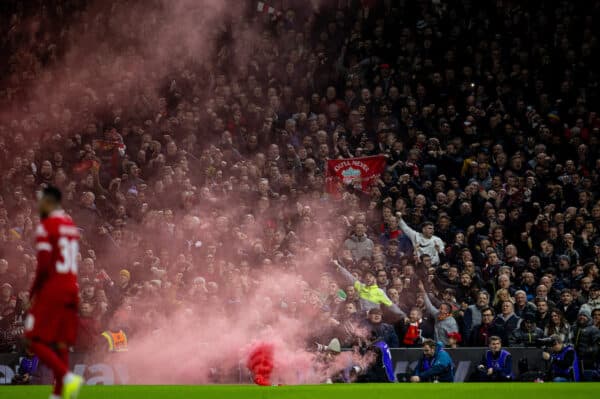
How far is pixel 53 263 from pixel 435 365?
7.85 metres

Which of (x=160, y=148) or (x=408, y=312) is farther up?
(x=160, y=148)

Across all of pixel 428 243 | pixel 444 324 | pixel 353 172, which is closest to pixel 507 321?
pixel 444 324

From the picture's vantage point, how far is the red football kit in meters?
6.77

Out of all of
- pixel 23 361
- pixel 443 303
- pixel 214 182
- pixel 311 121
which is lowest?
pixel 23 361

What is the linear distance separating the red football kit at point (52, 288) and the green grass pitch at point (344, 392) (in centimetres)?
331

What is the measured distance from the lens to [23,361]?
43.0 feet

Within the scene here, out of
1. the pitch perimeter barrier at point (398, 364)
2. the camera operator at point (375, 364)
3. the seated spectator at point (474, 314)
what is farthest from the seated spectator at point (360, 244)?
the pitch perimeter barrier at point (398, 364)

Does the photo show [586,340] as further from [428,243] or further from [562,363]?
[428,243]

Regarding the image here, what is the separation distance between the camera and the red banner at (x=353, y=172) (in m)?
17.1

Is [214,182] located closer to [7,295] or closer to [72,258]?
[7,295]

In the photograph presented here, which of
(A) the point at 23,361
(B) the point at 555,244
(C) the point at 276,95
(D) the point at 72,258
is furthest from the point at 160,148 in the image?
(D) the point at 72,258

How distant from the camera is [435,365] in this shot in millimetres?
12867

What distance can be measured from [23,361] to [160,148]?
20.2ft

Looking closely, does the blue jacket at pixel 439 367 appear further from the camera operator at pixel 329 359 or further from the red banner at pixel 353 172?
the red banner at pixel 353 172
